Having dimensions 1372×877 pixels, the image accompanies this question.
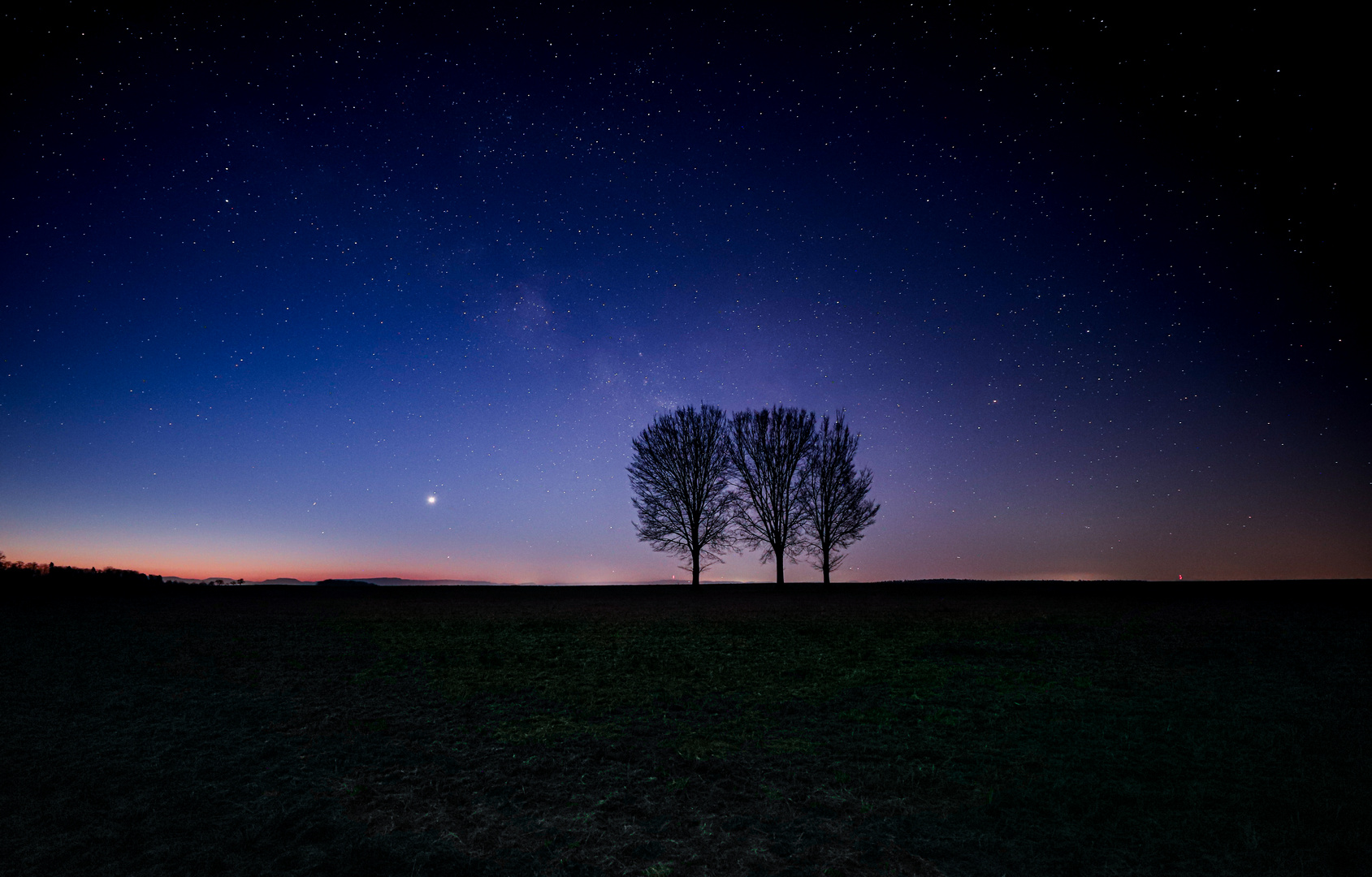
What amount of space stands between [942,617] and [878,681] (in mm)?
11143

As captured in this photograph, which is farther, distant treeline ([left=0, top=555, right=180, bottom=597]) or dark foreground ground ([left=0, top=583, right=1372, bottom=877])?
distant treeline ([left=0, top=555, right=180, bottom=597])

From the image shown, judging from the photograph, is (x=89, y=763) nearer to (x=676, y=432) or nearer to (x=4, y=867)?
(x=4, y=867)

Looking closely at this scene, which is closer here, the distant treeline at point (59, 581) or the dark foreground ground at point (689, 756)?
the dark foreground ground at point (689, 756)

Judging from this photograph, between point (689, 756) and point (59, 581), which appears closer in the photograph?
point (689, 756)

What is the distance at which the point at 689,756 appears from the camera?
698 centimetres

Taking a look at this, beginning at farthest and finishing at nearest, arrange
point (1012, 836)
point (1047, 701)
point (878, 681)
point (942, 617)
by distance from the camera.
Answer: point (942, 617), point (878, 681), point (1047, 701), point (1012, 836)

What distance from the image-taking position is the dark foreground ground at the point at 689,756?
474 centimetres

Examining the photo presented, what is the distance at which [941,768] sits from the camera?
6.47 meters

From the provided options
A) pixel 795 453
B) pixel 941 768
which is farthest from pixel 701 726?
pixel 795 453

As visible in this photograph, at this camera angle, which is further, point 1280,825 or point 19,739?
point 19,739

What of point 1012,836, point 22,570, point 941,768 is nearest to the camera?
point 1012,836

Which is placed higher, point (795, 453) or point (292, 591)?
point (795, 453)

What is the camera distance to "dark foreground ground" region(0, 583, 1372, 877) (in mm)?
4742

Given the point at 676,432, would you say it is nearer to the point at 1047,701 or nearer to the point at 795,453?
the point at 795,453
